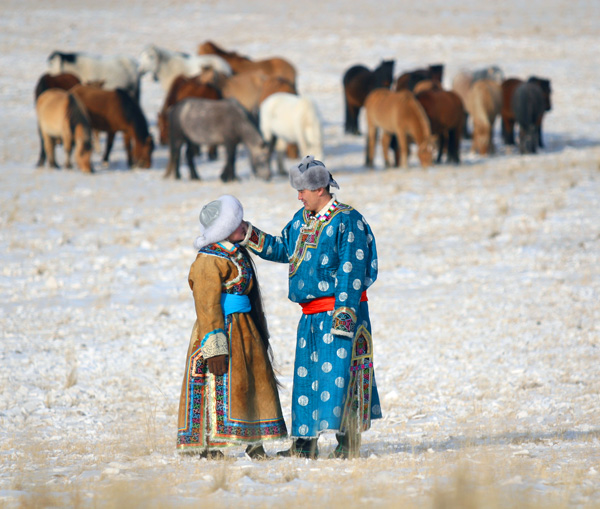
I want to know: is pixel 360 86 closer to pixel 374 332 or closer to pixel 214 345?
pixel 374 332

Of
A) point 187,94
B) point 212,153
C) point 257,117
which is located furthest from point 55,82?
point 257,117

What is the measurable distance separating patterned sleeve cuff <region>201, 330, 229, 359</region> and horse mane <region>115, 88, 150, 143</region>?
13.9 m

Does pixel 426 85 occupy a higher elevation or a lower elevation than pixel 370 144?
higher

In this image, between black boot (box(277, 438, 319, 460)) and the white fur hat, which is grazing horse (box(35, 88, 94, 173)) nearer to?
the white fur hat

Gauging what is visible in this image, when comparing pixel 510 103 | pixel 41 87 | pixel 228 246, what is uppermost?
pixel 41 87

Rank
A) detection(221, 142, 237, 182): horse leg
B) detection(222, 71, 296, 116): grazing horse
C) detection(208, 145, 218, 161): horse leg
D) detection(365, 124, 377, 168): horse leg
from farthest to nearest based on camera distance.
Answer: detection(222, 71, 296, 116): grazing horse
detection(208, 145, 218, 161): horse leg
detection(365, 124, 377, 168): horse leg
detection(221, 142, 237, 182): horse leg

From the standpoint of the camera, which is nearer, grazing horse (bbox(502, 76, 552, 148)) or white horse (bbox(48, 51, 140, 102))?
grazing horse (bbox(502, 76, 552, 148))

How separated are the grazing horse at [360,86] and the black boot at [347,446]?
60.3 feet

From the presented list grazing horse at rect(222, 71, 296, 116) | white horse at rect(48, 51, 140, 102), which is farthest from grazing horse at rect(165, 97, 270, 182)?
white horse at rect(48, 51, 140, 102)

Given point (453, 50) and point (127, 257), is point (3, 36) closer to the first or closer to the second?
point (453, 50)

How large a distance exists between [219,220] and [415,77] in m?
18.5

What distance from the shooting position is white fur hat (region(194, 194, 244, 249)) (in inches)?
173

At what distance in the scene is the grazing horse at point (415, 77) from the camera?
2200 centimetres

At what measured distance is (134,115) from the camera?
17531 mm
